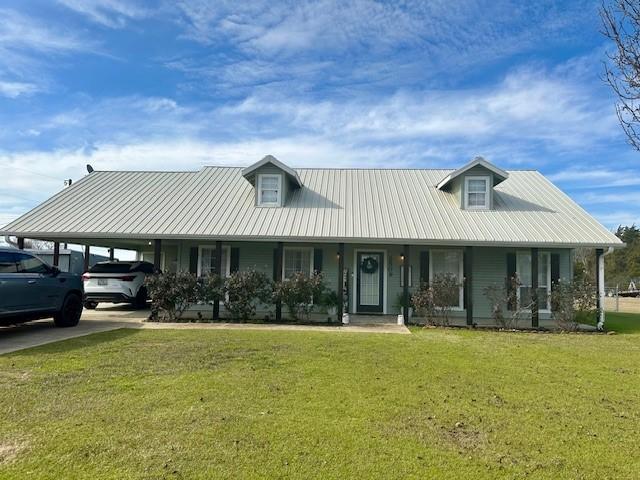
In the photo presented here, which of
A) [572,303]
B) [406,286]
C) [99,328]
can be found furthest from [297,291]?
[572,303]

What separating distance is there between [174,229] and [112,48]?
5.17 metres

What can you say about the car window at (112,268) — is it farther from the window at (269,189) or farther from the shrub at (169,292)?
the window at (269,189)

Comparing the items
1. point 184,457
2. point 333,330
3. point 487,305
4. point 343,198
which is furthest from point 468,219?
point 184,457

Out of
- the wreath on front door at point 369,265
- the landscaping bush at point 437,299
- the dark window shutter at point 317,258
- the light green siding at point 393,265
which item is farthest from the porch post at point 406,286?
the dark window shutter at point 317,258

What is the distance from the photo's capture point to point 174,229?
13.6 meters

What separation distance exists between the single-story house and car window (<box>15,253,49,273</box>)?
3.13m

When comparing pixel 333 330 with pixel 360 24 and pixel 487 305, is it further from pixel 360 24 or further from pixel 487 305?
pixel 360 24

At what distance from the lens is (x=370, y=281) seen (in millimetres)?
15164

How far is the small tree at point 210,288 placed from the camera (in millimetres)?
13000

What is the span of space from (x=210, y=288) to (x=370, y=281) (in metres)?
5.18

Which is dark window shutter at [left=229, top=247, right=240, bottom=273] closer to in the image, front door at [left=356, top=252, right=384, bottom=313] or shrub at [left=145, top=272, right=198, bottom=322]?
shrub at [left=145, top=272, right=198, bottom=322]

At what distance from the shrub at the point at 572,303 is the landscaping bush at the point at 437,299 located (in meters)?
2.75

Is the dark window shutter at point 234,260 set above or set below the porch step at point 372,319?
above

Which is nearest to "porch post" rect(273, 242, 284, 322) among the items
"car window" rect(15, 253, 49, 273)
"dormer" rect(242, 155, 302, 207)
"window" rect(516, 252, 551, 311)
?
"dormer" rect(242, 155, 302, 207)
